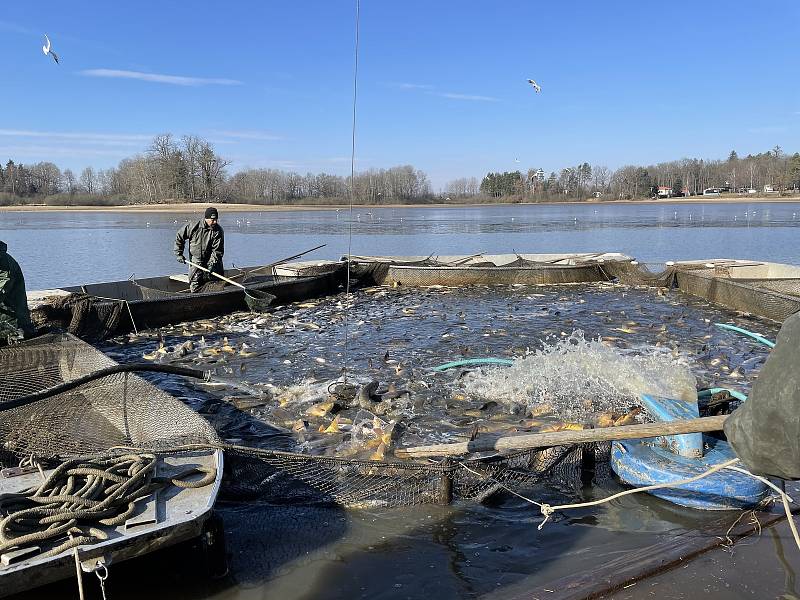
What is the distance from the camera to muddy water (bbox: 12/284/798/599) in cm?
424

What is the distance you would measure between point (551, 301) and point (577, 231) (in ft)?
100

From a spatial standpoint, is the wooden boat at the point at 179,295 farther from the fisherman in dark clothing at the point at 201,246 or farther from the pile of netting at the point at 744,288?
the pile of netting at the point at 744,288

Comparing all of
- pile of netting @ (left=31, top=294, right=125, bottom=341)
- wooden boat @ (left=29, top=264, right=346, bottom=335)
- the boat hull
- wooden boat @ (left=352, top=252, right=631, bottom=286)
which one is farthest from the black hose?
wooden boat @ (left=352, top=252, right=631, bottom=286)

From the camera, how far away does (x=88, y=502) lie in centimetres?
384

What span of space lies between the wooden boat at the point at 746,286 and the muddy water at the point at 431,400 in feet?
1.35

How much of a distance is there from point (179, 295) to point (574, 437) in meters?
10.3

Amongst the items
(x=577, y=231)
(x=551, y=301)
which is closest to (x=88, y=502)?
(x=551, y=301)

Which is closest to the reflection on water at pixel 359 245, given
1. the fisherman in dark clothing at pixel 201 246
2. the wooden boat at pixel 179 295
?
the wooden boat at pixel 179 295

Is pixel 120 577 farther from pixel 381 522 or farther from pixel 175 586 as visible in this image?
pixel 381 522

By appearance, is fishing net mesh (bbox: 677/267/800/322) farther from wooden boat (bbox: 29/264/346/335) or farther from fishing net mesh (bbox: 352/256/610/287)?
wooden boat (bbox: 29/264/346/335)

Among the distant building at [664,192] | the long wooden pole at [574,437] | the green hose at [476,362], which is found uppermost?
the distant building at [664,192]

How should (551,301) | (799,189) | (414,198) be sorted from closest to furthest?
1. (551,301)
2. (799,189)
3. (414,198)

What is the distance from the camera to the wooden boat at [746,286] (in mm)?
12680

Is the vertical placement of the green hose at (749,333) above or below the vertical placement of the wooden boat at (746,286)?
below
